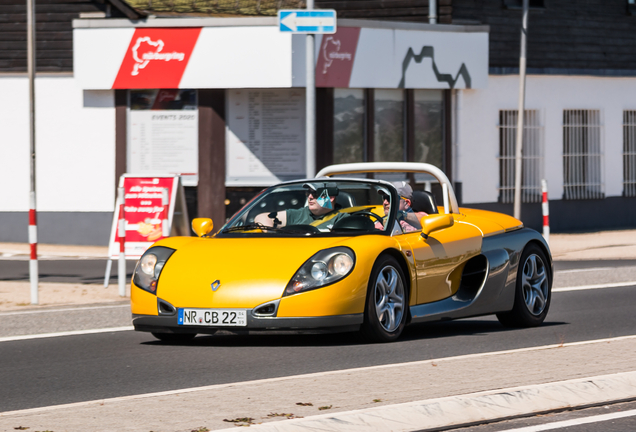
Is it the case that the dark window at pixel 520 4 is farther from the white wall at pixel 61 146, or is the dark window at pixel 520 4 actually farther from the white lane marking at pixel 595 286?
the white lane marking at pixel 595 286

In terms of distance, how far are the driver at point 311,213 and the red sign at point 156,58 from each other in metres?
13.6

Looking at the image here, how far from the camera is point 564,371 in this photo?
673 centimetres

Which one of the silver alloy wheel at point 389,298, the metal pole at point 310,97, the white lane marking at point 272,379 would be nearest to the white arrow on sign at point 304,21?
the metal pole at point 310,97

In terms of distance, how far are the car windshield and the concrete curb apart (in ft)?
9.05

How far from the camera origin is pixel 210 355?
26.2ft

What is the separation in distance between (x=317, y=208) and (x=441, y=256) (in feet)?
3.56

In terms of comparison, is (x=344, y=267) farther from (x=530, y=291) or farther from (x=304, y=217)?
(x=530, y=291)

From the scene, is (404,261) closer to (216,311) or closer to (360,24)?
(216,311)

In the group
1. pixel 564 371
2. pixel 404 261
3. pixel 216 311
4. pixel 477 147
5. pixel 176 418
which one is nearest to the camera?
pixel 176 418

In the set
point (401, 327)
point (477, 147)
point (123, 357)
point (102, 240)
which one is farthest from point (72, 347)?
point (477, 147)

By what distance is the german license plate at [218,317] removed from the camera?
7.78m

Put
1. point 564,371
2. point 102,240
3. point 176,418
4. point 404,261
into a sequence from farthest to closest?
point 102,240 → point 404,261 → point 564,371 → point 176,418

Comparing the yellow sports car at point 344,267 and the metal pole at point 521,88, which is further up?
the metal pole at point 521,88

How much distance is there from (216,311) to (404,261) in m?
1.59
